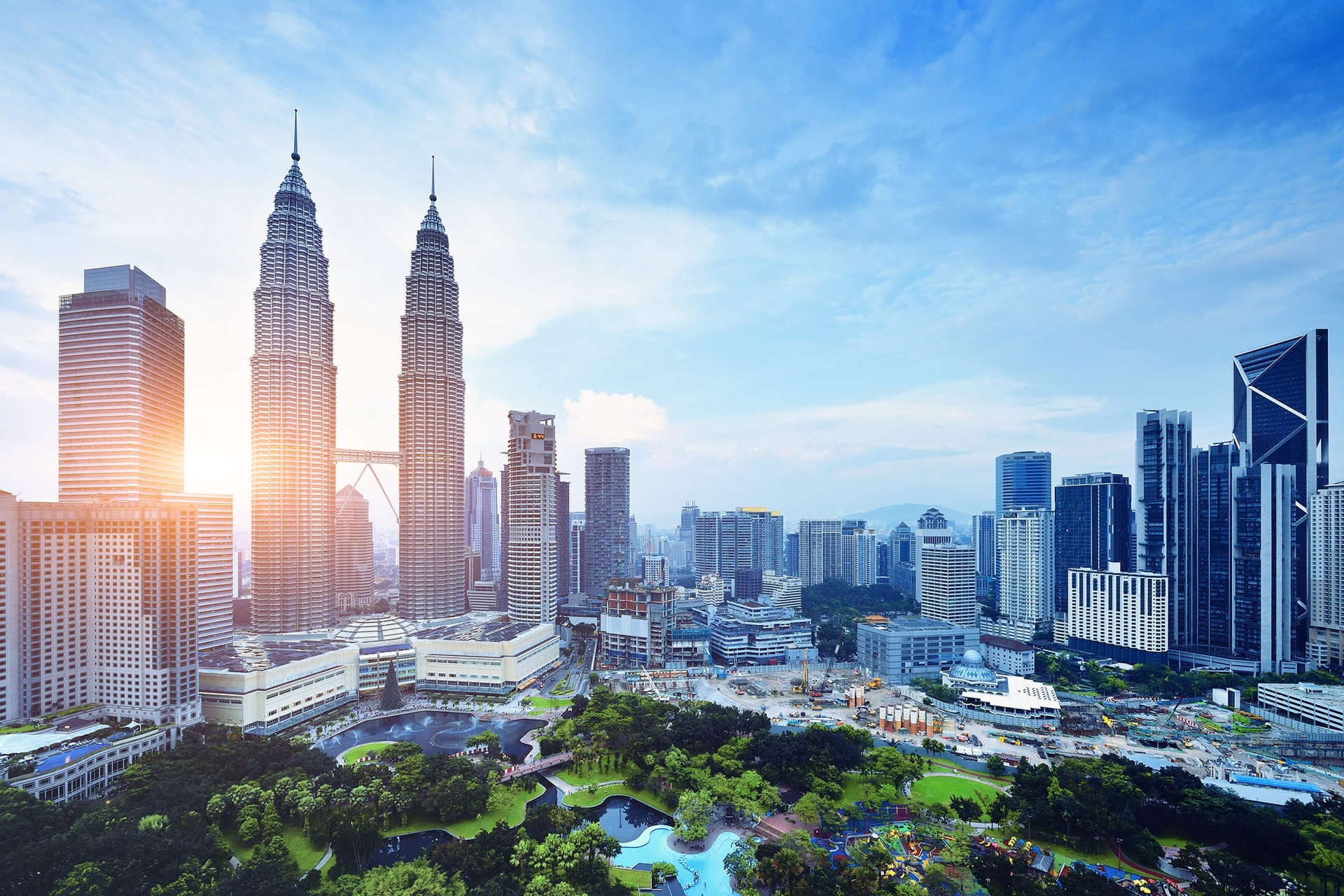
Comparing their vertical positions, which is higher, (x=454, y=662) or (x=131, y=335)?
(x=131, y=335)

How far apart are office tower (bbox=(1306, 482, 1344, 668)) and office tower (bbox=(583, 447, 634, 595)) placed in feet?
227

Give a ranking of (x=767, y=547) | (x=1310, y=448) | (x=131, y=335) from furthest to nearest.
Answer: (x=767, y=547), (x=1310, y=448), (x=131, y=335)

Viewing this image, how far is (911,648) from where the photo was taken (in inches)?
2218

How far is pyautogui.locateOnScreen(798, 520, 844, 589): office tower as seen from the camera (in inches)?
4370

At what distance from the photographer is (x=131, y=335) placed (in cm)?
4359

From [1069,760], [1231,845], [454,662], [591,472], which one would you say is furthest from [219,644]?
[1231,845]

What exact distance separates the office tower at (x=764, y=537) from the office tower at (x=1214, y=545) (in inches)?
2123

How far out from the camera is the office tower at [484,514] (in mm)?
118938

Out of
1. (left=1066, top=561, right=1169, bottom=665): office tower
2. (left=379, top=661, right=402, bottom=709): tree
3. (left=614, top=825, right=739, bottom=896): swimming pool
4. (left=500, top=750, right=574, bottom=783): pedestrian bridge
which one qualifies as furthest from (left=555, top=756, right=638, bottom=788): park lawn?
(left=1066, top=561, right=1169, bottom=665): office tower

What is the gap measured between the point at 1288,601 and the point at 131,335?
93.3 meters

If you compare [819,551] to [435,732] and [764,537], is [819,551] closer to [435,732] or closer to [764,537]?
[764,537]

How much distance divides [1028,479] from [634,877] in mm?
104501

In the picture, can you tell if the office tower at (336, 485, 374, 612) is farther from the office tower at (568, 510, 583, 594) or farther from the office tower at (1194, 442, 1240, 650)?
the office tower at (1194, 442, 1240, 650)

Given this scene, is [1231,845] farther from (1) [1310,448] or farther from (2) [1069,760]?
(1) [1310,448]
